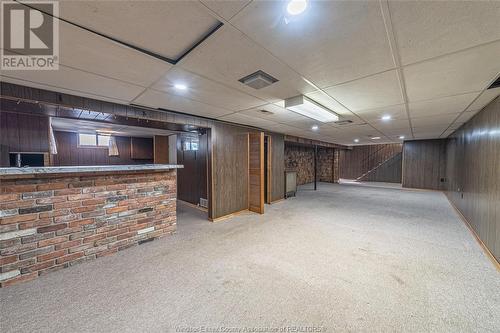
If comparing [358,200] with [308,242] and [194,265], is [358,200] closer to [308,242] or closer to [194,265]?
[308,242]

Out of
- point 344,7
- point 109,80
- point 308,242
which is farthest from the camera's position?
point 308,242

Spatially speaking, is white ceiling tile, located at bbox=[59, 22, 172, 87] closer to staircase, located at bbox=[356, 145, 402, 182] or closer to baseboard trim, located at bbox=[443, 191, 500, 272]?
baseboard trim, located at bbox=[443, 191, 500, 272]

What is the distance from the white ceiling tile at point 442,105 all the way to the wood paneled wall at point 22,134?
6.01 metres

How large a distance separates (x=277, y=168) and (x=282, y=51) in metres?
4.54

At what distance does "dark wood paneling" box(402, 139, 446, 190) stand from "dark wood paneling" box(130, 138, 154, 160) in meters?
10.6

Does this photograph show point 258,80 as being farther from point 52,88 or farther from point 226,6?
point 52,88

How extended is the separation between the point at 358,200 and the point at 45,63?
22.6ft

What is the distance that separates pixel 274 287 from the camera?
1910mm

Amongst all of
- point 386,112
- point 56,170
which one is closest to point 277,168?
point 386,112

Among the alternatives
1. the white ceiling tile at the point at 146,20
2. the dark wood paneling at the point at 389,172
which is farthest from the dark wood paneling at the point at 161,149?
the dark wood paneling at the point at 389,172

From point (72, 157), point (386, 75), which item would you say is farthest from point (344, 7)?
point (72, 157)

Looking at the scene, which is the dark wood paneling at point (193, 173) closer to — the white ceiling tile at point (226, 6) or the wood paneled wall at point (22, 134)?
the wood paneled wall at point (22, 134)

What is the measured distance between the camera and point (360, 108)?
9.93 ft

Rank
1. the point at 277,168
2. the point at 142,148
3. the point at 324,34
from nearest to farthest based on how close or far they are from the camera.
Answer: the point at 324,34
the point at 277,168
the point at 142,148
